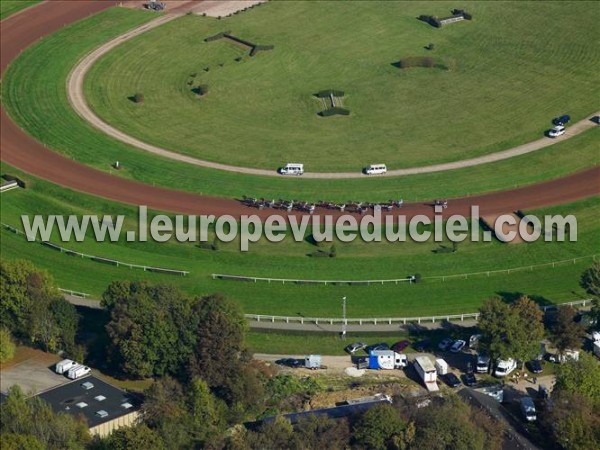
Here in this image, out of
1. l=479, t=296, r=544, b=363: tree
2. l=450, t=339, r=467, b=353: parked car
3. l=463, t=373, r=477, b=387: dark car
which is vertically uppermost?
l=479, t=296, r=544, b=363: tree

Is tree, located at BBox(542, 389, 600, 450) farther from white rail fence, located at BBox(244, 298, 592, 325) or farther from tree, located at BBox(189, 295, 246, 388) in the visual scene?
tree, located at BBox(189, 295, 246, 388)

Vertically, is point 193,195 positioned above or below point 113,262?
above

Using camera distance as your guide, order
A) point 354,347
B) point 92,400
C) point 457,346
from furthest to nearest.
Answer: point 354,347
point 457,346
point 92,400

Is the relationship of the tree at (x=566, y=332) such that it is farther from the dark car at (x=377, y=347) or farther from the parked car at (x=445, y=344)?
the dark car at (x=377, y=347)

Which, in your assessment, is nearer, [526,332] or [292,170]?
[526,332]

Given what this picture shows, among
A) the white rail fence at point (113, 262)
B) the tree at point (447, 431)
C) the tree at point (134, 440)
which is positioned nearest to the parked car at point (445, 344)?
the tree at point (447, 431)

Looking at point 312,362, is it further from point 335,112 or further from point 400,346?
point 335,112

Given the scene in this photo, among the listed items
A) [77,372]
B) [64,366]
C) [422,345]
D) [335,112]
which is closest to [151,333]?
[77,372]

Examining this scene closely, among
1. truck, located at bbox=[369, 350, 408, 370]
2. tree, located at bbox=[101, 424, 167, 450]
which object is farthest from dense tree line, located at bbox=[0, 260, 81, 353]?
truck, located at bbox=[369, 350, 408, 370]
